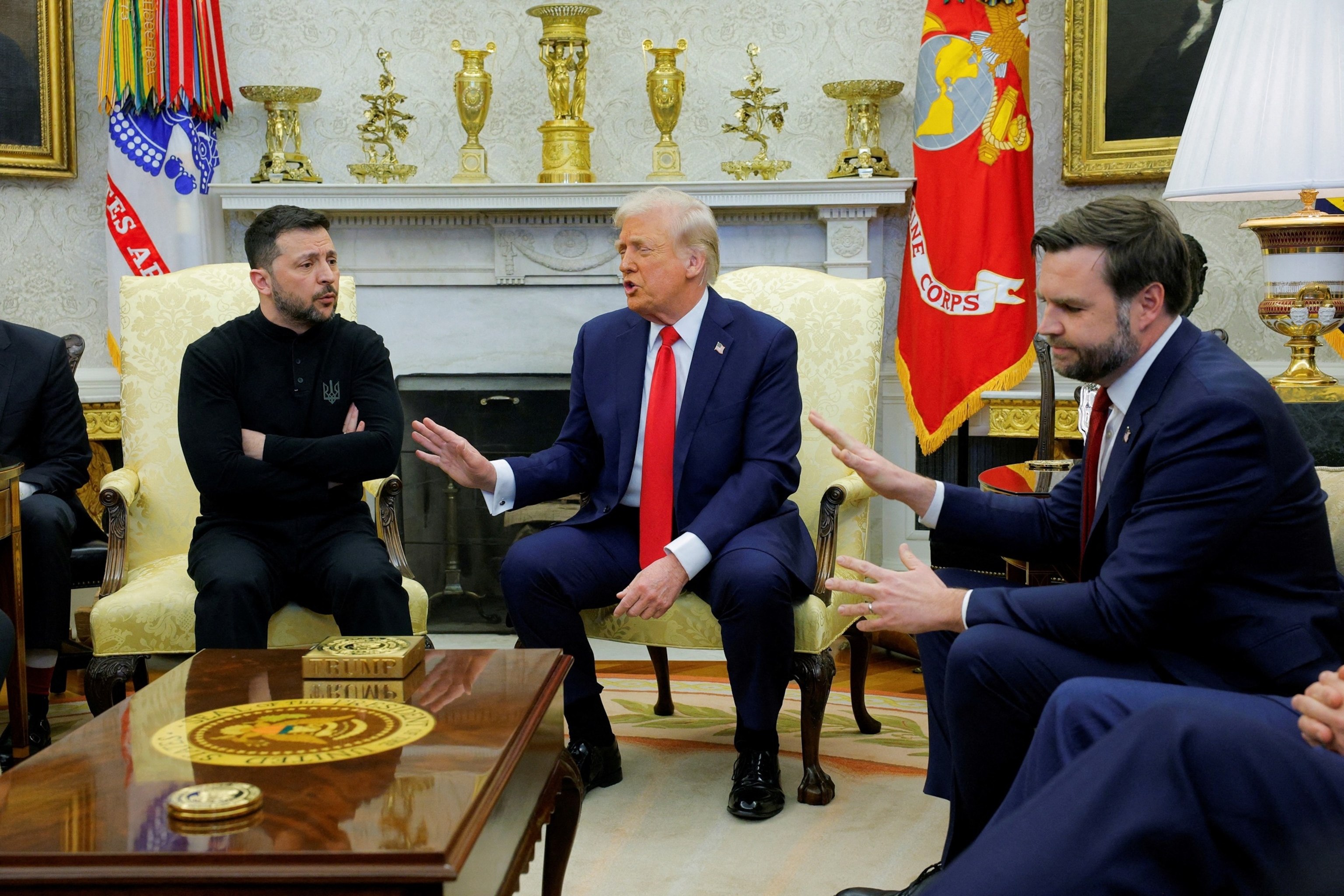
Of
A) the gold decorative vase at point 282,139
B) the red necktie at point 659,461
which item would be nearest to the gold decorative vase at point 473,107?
the gold decorative vase at point 282,139

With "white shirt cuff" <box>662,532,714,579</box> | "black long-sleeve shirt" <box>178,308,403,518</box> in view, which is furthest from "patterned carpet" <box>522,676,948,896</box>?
"black long-sleeve shirt" <box>178,308,403,518</box>

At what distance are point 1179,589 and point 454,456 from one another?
1563 mm

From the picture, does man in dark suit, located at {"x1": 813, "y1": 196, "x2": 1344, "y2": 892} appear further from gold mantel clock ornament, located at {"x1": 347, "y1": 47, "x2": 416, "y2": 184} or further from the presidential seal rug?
gold mantel clock ornament, located at {"x1": 347, "y1": 47, "x2": 416, "y2": 184}

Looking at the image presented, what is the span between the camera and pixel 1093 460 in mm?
2115

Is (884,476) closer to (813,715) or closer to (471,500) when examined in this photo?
(813,715)

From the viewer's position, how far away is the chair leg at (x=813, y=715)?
2713 mm

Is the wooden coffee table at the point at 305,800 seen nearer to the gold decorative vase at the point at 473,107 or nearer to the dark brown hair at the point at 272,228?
the dark brown hair at the point at 272,228

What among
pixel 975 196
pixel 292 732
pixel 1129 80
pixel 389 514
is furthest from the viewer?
pixel 1129 80

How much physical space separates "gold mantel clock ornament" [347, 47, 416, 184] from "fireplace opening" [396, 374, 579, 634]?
0.74m

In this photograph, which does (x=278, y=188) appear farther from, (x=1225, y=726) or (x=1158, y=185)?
(x=1225, y=726)

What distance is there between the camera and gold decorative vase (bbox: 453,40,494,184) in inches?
172

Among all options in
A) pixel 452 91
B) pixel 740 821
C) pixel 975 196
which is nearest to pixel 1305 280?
pixel 975 196

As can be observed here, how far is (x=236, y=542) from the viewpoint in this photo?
109 inches

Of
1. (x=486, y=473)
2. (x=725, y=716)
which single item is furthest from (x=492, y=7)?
(x=725, y=716)
